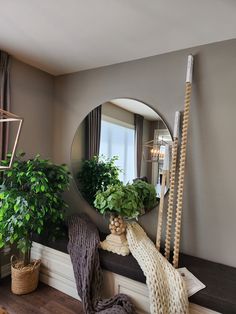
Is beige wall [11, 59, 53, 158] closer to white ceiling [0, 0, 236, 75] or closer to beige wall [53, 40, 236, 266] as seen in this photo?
white ceiling [0, 0, 236, 75]

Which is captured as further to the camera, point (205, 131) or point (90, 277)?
point (205, 131)

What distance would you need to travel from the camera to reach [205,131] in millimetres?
1771

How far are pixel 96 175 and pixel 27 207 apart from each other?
0.81 m

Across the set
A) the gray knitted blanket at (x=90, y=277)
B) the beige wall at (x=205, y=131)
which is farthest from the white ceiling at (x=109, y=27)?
the gray knitted blanket at (x=90, y=277)

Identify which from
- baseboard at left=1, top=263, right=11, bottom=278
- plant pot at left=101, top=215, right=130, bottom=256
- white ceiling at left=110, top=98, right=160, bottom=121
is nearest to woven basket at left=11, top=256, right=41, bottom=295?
baseboard at left=1, top=263, right=11, bottom=278

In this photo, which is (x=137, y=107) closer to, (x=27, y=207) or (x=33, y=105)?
(x=33, y=105)

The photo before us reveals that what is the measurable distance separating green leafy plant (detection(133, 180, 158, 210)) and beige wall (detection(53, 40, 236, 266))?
122mm

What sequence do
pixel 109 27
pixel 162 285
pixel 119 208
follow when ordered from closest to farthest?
1. pixel 162 285
2. pixel 109 27
3. pixel 119 208

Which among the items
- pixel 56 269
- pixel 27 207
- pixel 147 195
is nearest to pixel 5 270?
pixel 56 269

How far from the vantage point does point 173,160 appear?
179cm

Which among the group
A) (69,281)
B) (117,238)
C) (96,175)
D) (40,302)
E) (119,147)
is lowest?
(40,302)

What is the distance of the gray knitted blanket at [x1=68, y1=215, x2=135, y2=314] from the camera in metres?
1.57

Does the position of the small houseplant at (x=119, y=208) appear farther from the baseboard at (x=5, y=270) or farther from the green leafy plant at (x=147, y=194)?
the baseboard at (x=5, y=270)

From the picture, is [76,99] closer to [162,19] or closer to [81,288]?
[162,19]
